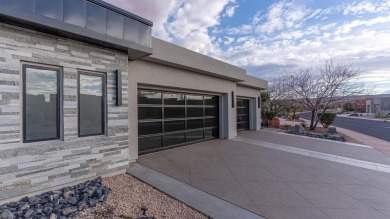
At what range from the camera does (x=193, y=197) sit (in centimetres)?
423

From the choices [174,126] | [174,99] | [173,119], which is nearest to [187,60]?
[174,99]

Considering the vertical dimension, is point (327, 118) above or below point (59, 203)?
above

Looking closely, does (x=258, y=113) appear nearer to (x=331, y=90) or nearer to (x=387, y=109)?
(x=331, y=90)

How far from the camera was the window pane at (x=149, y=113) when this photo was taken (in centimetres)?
736

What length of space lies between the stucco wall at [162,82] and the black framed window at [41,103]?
2315mm

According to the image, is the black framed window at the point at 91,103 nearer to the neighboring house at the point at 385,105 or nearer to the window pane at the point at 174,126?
the window pane at the point at 174,126

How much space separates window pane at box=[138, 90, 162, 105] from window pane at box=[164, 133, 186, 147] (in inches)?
58.9

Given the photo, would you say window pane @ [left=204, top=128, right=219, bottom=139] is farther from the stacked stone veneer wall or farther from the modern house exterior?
the stacked stone veneer wall

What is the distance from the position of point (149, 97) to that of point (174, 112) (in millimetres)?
1496

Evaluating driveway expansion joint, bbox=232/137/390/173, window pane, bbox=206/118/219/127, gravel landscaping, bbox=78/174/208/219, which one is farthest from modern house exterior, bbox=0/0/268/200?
driveway expansion joint, bbox=232/137/390/173

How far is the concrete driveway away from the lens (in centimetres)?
401

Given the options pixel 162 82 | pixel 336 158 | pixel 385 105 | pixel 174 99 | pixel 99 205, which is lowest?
pixel 336 158

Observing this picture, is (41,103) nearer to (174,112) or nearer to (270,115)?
(174,112)

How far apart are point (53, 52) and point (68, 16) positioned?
2.59 ft
